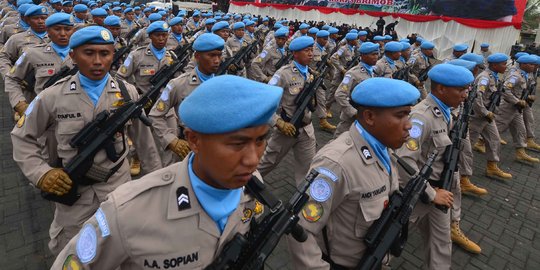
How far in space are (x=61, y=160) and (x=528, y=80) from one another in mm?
9221

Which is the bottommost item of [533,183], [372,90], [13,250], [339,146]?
[533,183]

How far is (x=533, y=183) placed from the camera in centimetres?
625

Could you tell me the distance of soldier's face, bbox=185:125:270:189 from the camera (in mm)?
1290

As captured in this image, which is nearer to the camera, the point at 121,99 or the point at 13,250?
the point at 121,99

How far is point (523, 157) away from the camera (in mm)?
7207

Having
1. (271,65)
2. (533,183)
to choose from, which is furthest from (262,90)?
(271,65)

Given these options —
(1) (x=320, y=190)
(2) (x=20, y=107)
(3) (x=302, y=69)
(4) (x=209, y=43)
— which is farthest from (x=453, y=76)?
Result: (2) (x=20, y=107)

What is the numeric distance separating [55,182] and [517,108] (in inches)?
336

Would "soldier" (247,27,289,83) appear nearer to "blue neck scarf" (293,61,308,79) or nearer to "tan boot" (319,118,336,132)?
"tan boot" (319,118,336,132)

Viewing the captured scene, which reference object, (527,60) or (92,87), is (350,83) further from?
(92,87)

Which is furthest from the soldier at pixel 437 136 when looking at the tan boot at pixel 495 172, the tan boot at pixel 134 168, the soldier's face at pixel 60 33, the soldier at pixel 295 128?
the soldier's face at pixel 60 33

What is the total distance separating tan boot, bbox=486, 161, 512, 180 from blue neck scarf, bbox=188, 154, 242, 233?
675cm

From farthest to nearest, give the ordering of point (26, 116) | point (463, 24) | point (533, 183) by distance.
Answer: point (463, 24)
point (533, 183)
point (26, 116)

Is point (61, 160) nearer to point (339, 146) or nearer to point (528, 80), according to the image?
point (339, 146)
